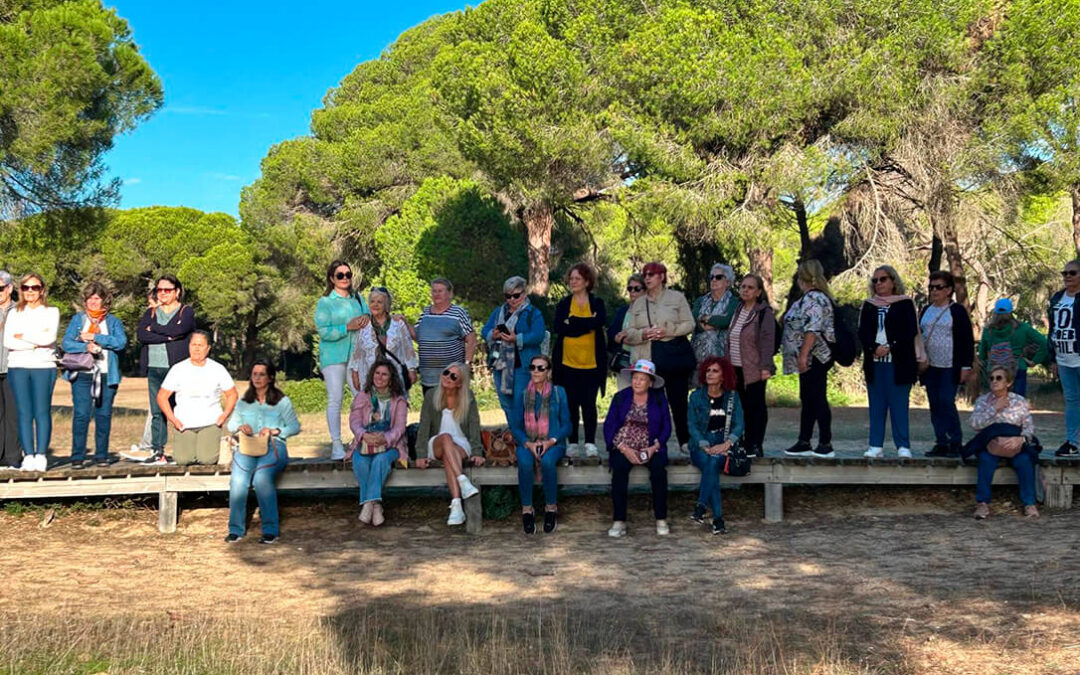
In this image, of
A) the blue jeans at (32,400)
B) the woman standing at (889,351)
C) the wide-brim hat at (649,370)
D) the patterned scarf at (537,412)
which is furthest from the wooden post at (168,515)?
the woman standing at (889,351)

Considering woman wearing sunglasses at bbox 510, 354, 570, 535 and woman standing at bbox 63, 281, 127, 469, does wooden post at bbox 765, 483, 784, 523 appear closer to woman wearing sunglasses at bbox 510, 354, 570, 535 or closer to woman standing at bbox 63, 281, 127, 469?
woman wearing sunglasses at bbox 510, 354, 570, 535

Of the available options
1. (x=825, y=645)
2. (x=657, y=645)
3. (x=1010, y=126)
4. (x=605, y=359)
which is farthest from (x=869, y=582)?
(x=1010, y=126)

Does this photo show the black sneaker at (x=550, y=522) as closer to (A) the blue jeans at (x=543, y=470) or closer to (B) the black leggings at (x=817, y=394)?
(A) the blue jeans at (x=543, y=470)

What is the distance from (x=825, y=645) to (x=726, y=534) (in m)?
2.87

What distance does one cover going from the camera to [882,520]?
351 inches

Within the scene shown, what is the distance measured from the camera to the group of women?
8523mm

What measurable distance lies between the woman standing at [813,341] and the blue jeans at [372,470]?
3.40 metres

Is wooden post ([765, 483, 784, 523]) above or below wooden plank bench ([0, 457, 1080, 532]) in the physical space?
below

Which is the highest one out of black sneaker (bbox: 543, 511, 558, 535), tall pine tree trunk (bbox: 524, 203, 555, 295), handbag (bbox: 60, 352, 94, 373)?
tall pine tree trunk (bbox: 524, 203, 555, 295)

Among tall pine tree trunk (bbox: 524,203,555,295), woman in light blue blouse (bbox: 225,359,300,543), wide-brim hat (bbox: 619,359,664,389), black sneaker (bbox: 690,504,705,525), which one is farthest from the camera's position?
tall pine tree trunk (bbox: 524,203,555,295)

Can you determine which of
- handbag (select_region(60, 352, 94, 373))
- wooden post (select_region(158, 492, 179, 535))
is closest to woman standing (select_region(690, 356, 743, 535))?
wooden post (select_region(158, 492, 179, 535))

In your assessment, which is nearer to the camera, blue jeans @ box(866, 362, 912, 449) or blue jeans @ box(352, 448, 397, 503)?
blue jeans @ box(352, 448, 397, 503)

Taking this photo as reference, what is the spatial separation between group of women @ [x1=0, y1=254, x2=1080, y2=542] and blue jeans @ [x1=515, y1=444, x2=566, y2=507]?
11mm

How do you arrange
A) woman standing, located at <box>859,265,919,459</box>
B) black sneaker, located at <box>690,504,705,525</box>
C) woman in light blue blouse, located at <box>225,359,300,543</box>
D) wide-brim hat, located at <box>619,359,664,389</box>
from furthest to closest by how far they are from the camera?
woman standing, located at <box>859,265,919,459</box>, black sneaker, located at <box>690,504,705,525</box>, woman in light blue blouse, located at <box>225,359,300,543</box>, wide-brim hat, located at <box>619,359,664,389</box>
